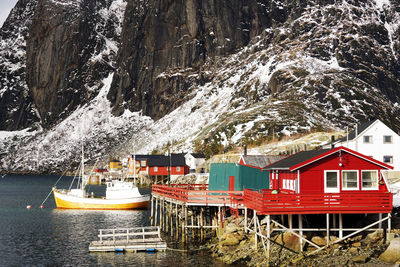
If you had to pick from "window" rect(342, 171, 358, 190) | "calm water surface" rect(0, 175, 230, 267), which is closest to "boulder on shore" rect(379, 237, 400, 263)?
"window" rect(342, 171, 358, 190)

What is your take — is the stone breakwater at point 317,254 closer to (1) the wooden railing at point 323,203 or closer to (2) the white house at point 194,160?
(1) the wooden railing at point 323,203

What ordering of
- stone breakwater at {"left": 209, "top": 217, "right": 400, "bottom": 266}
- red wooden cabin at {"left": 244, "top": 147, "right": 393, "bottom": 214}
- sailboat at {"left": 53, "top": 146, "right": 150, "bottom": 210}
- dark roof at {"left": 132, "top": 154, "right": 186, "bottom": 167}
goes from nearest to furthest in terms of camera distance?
stone breakwater at {"left": 209, "top": 217, "right": 400, "bottom": 266}, red wooden cabin at {"left": 244, "top": 147, "right": 393, "bottom": 214}, sailboat at {"left": 53, "top": 146, "right": 150, "bottom": 210}, dark roof at {"left": 132, "top": 154, "right": 186, "bottom": 167}

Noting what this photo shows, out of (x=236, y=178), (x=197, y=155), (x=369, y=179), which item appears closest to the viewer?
(x=369, y=179)

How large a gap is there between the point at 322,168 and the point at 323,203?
3042 millimetres

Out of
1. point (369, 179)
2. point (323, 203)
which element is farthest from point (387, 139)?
point (323, 203)

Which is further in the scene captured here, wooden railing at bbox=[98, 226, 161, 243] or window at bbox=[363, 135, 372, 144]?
window at bbox=[363, 135, 372, 144]

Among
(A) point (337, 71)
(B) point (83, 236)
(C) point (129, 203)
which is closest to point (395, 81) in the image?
(A) point (337, 71)

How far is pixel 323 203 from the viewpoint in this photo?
33812mm

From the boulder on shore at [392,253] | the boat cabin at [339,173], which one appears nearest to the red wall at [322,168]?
the boat cabin at [339,173]

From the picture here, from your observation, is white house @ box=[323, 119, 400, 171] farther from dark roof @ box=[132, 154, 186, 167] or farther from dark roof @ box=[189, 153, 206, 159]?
dark roof @ box=[189, 153, 206, 159]

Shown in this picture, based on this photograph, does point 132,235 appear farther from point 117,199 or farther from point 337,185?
point 117,199

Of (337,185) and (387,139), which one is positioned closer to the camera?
(337,185)

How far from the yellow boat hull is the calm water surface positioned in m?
1.64

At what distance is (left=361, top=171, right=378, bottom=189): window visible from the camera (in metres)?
36.1
